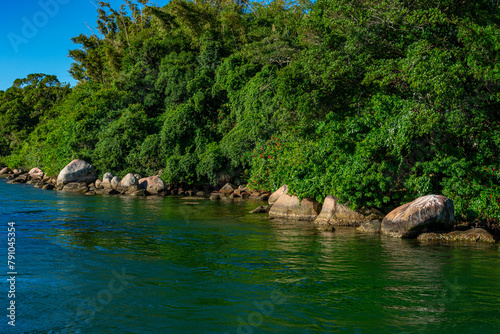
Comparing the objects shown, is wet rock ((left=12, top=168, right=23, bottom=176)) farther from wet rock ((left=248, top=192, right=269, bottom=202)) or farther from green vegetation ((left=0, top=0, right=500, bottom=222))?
wet rock ((left=248, top=192, right=269, bottom=202))

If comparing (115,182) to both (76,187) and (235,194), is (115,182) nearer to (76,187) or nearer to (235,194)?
(76,187)

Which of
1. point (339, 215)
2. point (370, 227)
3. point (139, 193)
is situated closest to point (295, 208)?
point (339, 215)

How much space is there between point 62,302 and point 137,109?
94.8 feet

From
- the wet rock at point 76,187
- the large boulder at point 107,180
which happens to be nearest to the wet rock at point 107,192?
the large boulder at point 107,180

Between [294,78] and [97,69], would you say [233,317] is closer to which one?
[294,78]

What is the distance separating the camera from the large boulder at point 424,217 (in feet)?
41.3

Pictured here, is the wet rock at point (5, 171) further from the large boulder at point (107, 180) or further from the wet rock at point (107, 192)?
the wet rock at point (107, 192)

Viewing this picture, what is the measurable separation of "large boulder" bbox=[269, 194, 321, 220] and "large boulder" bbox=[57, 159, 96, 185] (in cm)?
1789

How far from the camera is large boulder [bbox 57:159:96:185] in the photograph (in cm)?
3009

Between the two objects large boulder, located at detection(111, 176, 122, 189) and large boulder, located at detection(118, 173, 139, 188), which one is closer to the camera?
large boulder, located at detection(118, 173, 139, 188)

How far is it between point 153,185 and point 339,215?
50.5 feet

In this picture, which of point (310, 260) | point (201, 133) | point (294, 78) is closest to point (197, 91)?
point (201, 133)

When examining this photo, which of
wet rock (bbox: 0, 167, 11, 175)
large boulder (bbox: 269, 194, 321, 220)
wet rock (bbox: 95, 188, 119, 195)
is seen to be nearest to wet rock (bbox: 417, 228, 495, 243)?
large boulder (bbox: 269, 194, 321, 220)

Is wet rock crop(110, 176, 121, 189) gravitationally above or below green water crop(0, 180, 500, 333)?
above
